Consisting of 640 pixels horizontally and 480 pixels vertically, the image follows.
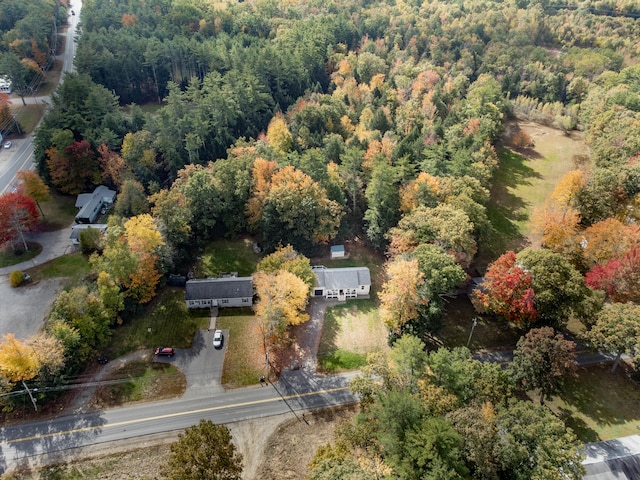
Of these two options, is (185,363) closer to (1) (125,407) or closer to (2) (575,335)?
(1) (125,407)

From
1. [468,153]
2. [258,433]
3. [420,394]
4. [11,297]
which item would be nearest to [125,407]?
[258,433]

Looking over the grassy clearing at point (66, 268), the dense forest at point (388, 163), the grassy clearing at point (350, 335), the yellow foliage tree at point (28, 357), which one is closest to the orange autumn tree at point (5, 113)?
the dense forest at point (388, 163)

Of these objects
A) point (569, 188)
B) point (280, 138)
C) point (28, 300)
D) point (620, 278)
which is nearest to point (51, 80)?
point (280, 138)

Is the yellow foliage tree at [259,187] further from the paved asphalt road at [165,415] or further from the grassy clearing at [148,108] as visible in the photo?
the grassy clearing at [148,108]

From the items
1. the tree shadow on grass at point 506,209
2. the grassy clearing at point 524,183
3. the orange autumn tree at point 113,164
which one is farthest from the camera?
the orange autumn tree at point 113,164

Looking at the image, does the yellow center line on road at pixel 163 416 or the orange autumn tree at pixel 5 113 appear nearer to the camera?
the yellow center line on road at pixel 163 416
